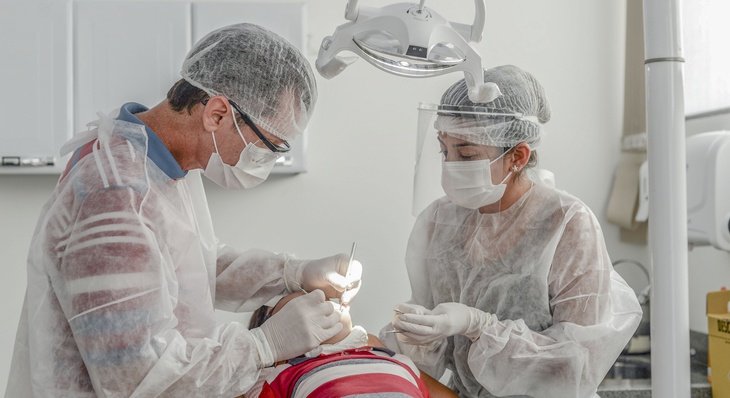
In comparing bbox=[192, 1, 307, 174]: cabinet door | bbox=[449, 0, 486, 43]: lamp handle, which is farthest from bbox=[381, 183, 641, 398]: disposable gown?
bbox=[192, 1, 307, 174]: cabinet door

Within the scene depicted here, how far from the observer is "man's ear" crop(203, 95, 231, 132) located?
1.50m

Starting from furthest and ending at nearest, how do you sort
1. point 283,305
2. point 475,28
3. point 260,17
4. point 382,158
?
point 382,158
point 260,17
point 283,305
point 475,28

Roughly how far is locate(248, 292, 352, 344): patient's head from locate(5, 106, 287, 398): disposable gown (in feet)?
0.94

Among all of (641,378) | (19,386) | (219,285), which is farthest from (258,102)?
(641,378)

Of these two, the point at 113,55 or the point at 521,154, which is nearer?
the point at 521,154

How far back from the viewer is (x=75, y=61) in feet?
8.20

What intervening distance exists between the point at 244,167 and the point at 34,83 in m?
1.30

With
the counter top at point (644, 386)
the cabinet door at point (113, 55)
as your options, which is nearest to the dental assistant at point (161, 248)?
the cabinet door at point (113, 55)

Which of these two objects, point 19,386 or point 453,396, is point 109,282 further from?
point 453,396

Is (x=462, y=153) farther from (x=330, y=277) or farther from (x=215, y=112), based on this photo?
(x=215, y=112)

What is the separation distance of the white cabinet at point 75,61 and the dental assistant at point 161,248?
38.5 inches

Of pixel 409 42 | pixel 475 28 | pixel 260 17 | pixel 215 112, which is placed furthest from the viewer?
pixel 260 17

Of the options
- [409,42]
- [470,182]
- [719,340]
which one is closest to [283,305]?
[470,182]

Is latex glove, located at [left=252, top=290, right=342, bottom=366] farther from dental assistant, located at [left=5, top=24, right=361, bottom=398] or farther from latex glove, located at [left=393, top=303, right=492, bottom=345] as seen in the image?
latex glove, located at [left=393, top=303, right=492, bottom=345]
